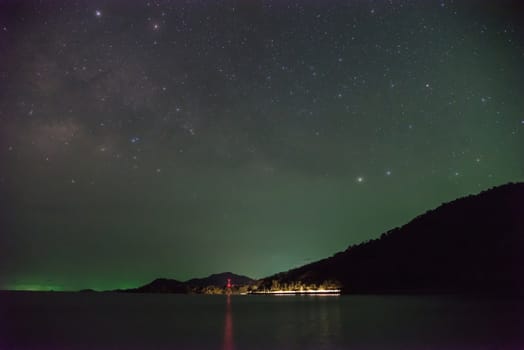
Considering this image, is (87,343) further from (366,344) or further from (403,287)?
(403,287)

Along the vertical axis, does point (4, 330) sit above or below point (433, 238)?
below

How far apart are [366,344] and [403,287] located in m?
155

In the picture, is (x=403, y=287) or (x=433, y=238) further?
(x=433, y=238)

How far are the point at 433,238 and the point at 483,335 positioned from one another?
170 m

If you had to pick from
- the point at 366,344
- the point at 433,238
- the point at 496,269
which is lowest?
the point at 366,344

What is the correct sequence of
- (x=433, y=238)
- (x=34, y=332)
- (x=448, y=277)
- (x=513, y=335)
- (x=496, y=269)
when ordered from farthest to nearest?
(x=433, y=238), (x=448, y=277), (x=496, y=269), (x=34, y=332), (x=513, y=335)

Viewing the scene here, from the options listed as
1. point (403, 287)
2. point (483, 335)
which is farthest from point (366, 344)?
point (403, 287)

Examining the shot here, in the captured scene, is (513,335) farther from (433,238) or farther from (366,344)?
(433,238)

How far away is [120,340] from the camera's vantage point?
37906 mm

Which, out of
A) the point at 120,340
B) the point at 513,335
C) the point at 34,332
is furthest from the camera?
the point at 34,332

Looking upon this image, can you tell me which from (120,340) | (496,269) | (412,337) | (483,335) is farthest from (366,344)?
(496,269)

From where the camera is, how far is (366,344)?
33000mm

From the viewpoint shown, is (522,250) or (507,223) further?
(507,223)

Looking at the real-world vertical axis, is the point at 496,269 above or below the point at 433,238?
below
